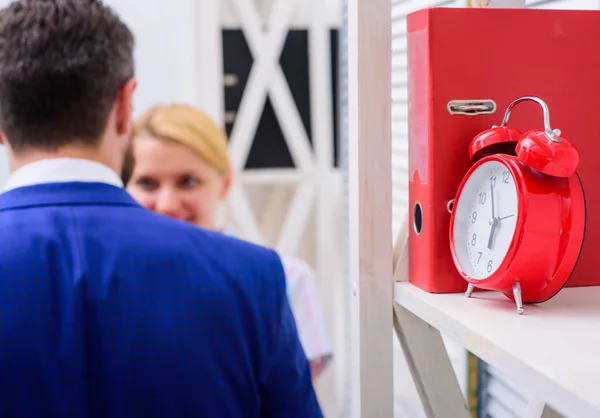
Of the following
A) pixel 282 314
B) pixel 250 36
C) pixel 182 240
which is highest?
pixel 250 36

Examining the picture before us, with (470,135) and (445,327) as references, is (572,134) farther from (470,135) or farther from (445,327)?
(445,327)

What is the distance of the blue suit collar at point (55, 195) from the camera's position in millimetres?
912

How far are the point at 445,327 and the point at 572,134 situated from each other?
0.27 metres

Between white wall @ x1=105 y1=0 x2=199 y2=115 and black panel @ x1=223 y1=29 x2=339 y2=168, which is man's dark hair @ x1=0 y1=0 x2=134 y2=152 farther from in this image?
white wall @ x1=105 y1=0 x2=199 y2=115

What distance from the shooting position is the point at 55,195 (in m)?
0.92

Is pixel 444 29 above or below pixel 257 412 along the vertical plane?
above

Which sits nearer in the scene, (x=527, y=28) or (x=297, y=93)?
(x=527, y=28)

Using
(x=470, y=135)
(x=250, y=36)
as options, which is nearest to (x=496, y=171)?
(x=470, y=135)

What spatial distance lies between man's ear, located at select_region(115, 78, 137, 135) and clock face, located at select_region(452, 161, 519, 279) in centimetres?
51

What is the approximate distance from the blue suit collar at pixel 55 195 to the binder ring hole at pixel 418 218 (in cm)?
39

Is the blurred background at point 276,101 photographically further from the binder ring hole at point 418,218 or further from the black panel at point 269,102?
the binder ring hole at point 418,218

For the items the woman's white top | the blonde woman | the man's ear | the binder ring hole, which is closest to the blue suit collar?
the man's ear

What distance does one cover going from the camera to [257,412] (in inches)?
37.9

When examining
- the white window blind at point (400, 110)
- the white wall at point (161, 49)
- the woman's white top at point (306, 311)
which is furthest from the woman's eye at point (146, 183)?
the white wall at point (161, 49)
